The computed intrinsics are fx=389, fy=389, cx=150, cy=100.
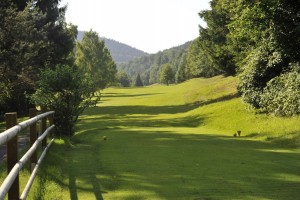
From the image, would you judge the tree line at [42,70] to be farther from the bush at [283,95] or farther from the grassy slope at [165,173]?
the bush at [283,95]

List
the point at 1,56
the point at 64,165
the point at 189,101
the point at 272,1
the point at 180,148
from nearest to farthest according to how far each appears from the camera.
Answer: the point at 64,165
the point at 180,148
the point at 272,1
the point at 1,56
the point at 189,101

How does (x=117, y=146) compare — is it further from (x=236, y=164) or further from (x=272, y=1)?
(x=272, y=1)

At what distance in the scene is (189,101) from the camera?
144 ft

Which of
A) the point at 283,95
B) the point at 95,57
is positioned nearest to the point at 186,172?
the point at 283,95

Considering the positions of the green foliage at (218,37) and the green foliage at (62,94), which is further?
the green foliage at (218,37)

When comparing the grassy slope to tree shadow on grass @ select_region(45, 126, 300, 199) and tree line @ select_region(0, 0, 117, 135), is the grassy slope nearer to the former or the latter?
tree shadow on grass @ select_region(45, 126, 300, 199)

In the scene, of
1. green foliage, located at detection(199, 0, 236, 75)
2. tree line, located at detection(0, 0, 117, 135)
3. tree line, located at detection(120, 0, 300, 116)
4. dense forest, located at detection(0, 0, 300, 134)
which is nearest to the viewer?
tree line, located at detection(0, 0, 117, 135)

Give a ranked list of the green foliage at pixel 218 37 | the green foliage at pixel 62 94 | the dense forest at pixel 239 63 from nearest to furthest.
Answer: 1. the green foliage at pixel 62 94
2. the dense forest at pixel 239 63
3. the green foliage at pixel 218 37

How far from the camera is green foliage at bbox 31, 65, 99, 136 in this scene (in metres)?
14.2

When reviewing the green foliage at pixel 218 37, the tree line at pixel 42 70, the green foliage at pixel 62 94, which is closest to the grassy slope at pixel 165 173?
the green foliage at pixel 62 94

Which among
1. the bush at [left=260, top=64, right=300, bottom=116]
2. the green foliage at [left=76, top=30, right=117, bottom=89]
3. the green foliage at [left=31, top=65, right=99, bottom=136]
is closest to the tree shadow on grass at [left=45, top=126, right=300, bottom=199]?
the green foliage at [left=31, top=65, right=99, bottom=136]

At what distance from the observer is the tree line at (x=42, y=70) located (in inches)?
565

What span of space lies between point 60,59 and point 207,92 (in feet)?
57.2

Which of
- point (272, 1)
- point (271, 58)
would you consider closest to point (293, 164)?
point (272, 1)
